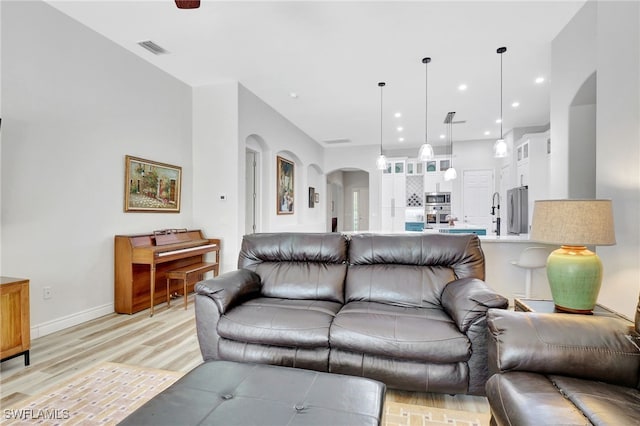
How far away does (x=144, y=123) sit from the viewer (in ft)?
12.9

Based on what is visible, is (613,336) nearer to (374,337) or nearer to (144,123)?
(374,337)

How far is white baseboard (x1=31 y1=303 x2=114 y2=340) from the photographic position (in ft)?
9.32

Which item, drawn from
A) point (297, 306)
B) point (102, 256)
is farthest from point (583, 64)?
point (102, 256)

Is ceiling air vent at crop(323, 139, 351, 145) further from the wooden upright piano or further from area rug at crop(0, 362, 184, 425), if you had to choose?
area rug at crop(0, 362, 184, 425)

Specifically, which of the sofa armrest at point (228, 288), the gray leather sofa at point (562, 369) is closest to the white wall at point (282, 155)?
the sofa armrest at point (228, 288)

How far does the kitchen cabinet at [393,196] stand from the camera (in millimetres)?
8375

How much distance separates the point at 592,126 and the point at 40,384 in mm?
5124

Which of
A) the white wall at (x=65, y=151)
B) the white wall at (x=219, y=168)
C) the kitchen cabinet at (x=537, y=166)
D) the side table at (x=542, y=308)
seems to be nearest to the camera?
the side table at (x=542, y=308)

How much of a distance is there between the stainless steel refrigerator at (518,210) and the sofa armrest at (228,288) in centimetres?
595

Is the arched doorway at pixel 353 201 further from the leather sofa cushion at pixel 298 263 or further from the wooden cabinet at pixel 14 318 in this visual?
the wooden cabinet at pixel 14 318

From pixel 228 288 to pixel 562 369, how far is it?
6.23 ft

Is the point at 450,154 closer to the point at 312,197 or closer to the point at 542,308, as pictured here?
the point at 312,197

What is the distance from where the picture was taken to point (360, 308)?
7.19ft

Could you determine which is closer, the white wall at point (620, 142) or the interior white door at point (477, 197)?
the white wall at point (620, 142)
